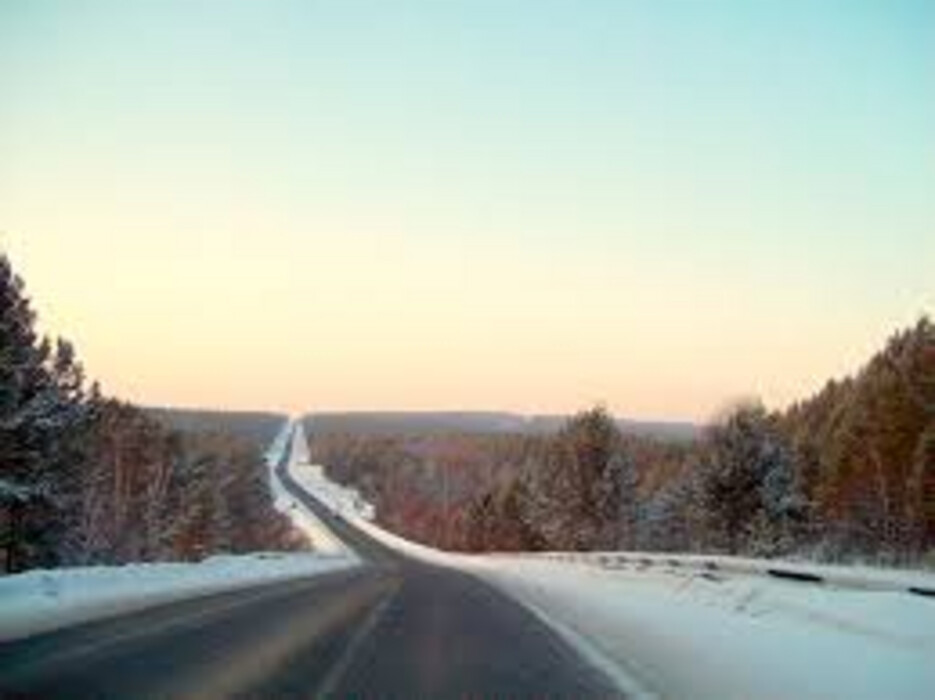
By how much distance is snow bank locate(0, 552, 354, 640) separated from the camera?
987 inches

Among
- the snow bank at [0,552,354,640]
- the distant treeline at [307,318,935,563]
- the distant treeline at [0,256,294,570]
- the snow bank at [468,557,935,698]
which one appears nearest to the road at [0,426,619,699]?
the snow bank at [0,552,354,640]

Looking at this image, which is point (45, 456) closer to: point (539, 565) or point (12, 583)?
point (539, 565)

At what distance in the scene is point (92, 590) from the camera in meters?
31.1

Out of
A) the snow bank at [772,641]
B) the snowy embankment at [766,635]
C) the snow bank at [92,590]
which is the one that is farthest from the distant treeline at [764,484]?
the snow bank at [772,641]

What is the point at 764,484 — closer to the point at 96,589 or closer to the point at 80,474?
the point at 80,474

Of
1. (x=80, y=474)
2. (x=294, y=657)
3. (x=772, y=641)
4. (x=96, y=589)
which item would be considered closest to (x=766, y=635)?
(x=772, y=641)

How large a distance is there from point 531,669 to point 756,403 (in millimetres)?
68505

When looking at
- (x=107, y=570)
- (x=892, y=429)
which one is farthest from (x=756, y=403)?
(x=107, y=570)

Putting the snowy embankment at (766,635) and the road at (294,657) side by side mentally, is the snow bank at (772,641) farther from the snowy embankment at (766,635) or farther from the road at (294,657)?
the road at (294,657)

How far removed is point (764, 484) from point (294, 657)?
68.1 m

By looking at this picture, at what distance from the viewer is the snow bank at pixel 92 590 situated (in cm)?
2506

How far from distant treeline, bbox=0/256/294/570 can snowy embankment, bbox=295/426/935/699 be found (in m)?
41.7

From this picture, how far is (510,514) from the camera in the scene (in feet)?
493

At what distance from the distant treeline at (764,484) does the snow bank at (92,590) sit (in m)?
15.1
